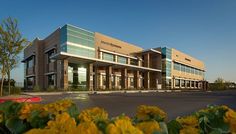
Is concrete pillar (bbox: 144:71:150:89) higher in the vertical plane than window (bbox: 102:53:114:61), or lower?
A: lower

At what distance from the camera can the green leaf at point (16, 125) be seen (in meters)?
1.36

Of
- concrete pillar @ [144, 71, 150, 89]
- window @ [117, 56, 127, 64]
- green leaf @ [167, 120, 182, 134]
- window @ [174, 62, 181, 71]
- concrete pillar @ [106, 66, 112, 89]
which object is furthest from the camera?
window @ [174, 62, 181, 71]

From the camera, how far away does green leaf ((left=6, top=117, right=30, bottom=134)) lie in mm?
1357

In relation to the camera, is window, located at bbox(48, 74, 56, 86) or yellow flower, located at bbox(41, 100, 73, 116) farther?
window, located at bbox(48, 74, 56, 86)

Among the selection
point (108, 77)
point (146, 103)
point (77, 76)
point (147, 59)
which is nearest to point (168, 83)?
point (147, 59)

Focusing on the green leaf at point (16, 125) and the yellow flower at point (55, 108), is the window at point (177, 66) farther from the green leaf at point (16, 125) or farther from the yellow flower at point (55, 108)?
the green leaf at point (16, 125)

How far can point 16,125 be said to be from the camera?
1.39 meters

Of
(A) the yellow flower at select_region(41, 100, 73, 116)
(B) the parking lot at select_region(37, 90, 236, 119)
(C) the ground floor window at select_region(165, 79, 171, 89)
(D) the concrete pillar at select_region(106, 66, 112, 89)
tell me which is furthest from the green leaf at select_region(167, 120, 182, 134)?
(C) the ground floor window at select_region(165, 79, 171, 89)

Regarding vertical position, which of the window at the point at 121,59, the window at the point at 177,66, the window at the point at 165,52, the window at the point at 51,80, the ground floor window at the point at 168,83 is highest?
the window at the point at 165,52

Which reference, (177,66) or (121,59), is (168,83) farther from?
(121,59)

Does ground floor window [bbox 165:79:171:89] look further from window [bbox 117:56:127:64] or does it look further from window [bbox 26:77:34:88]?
window [bbox 26:77:34:88]

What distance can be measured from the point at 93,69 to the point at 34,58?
51.3ft

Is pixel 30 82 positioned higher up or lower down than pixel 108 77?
lower down

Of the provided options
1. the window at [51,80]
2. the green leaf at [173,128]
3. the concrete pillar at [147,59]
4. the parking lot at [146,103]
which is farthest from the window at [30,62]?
the green leaf at [173,128]
